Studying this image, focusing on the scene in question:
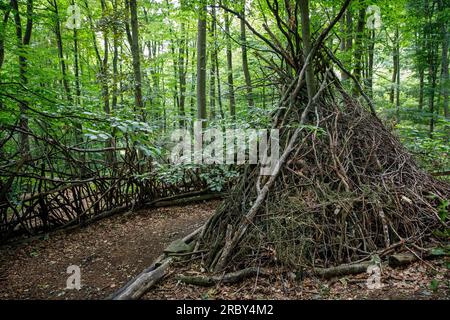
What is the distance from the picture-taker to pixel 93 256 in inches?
172

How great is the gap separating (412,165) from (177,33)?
1130 centimetres

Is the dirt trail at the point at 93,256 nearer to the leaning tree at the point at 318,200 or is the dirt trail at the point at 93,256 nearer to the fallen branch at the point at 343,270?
the leaning tree at the point at 318,200

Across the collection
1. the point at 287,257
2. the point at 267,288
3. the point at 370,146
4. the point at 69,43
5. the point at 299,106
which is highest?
the point at 69,43

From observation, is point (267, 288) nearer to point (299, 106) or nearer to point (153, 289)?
point (153, 289)

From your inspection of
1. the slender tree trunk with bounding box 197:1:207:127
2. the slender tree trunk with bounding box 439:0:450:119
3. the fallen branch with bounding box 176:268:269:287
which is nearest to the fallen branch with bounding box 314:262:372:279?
the fallen branch with bounding box 176:268:269:287

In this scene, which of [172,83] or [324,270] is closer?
[324,270]

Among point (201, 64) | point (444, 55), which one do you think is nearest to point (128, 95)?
point (201, 64)

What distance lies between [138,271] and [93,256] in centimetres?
102

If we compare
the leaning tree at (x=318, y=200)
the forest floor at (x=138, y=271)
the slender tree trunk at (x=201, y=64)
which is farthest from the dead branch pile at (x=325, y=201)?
the slender tree trunk at (x=201, y=64)

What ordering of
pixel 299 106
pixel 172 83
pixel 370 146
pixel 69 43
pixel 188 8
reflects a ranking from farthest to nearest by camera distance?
pixel 172 83, pixel 69 43, pixel 188 8, pixel 299 106, pixel 370 146

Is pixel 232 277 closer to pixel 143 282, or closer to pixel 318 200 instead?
pixel 143 282

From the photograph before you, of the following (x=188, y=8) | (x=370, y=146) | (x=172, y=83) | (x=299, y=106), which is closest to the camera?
(x=370, y=146)

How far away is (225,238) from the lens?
11.5 ft

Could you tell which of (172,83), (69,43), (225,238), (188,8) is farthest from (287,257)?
(69,43)
